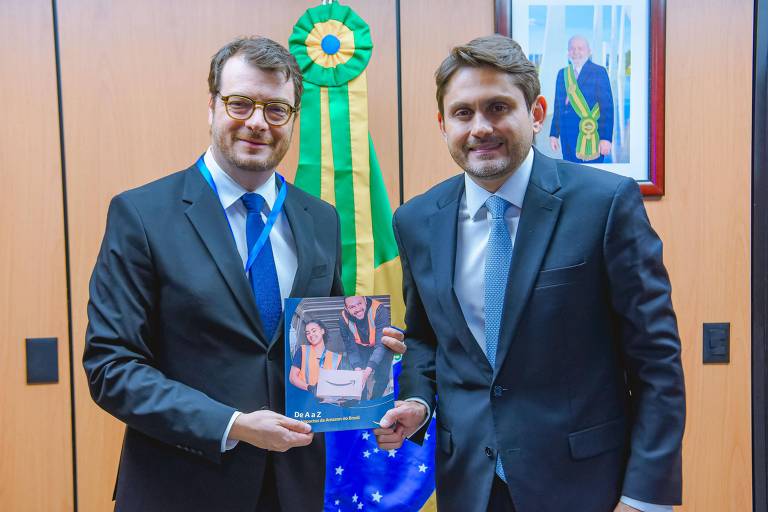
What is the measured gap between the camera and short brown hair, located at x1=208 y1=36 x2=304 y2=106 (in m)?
1.47

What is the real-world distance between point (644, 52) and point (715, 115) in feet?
1.23

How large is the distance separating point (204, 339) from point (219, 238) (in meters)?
0.23

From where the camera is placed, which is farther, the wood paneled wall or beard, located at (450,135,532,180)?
the wood paneled wall

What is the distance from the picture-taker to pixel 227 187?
148 cm

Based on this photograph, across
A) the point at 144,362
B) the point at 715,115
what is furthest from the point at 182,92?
the point at 715,115

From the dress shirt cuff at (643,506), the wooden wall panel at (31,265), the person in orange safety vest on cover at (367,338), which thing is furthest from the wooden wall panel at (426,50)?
the dress shirt cuff at (643,506)

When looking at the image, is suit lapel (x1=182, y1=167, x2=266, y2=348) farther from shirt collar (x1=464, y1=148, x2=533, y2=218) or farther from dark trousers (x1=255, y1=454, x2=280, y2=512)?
shirt collar (x1=464, y1=148, x2=533, y2=218)

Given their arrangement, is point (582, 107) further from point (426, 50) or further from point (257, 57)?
point (257, 57)

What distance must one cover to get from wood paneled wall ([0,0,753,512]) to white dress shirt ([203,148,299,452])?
829 mm

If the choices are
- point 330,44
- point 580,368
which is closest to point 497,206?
point 580,368

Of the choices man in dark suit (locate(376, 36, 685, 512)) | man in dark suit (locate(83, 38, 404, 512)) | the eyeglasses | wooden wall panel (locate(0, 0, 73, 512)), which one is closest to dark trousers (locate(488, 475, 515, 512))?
man in dark suit (locate(376, 36, 685, 512))

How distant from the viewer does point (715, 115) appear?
240cm

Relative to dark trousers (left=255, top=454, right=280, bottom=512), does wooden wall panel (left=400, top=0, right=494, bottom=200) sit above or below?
above

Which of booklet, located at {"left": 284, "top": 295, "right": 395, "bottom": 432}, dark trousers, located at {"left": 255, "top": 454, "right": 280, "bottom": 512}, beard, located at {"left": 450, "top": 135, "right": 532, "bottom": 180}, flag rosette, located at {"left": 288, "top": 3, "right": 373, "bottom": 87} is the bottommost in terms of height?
dark trousers, located at {"left": 255, "top": 454, "right": 280, "bottom": 512}
